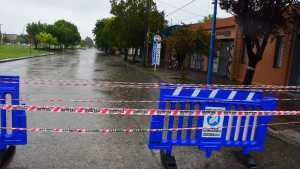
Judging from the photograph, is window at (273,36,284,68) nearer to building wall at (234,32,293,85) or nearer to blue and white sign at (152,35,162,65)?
building wall at (234,32,293,85)

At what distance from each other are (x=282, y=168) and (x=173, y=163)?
70.6 inches

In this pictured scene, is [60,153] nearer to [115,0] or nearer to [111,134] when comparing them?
[111,134]

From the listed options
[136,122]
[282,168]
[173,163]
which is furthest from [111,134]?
[282,168]

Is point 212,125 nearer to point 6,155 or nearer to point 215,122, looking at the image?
Answer: point 215,122

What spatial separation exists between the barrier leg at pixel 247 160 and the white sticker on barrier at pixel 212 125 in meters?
0.66

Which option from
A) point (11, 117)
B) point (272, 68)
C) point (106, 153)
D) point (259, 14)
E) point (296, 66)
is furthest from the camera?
point (272, 68)

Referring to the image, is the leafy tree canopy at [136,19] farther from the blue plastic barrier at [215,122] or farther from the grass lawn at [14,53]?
the blue plastic barrier at [215,122]

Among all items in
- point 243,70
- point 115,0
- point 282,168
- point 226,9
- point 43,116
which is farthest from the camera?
point 115,0

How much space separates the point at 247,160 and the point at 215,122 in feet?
2.75

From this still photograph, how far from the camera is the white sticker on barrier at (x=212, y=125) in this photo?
537cm

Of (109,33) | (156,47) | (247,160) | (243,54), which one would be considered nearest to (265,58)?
(243,54)

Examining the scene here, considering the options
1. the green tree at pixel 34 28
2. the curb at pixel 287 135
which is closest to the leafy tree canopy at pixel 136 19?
the curb at pixel 287 135

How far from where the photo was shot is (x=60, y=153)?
548 cm

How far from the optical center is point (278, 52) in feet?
56.8
